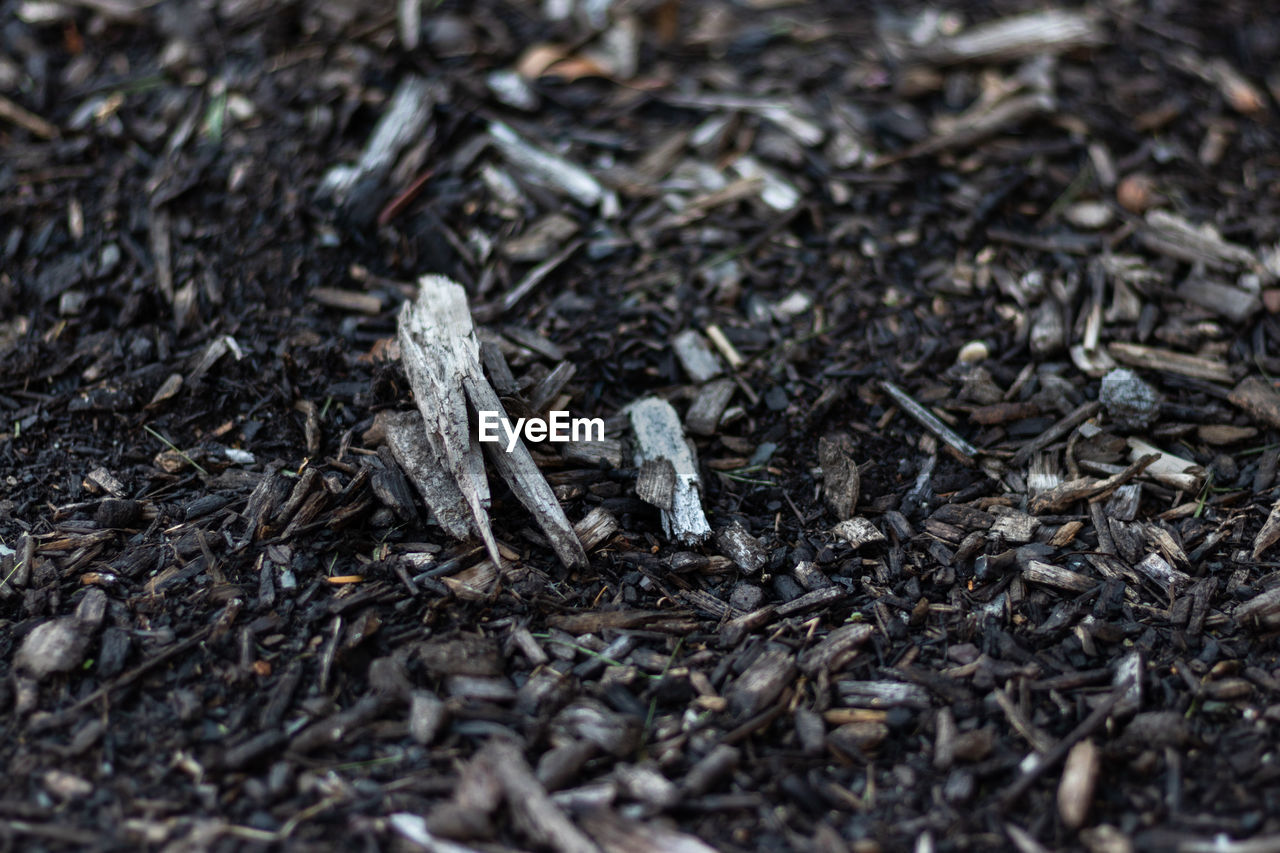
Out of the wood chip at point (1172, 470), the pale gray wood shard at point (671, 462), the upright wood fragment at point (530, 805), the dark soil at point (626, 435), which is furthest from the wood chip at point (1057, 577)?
the upright wood fragment at point (530, 805)

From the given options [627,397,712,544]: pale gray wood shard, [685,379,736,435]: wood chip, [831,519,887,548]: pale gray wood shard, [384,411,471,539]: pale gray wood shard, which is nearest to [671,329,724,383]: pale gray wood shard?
[685,379,736,435]: wood chip

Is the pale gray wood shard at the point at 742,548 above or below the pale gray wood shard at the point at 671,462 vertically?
below

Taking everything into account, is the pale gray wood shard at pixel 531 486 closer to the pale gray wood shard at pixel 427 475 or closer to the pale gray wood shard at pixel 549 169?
the pale gray wood shard at pixel 427 475

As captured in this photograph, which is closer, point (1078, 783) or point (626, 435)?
point (1078, 783)

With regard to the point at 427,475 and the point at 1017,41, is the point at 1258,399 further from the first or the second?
the point at 427,475

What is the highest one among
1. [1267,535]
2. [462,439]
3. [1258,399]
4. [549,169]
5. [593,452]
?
[549,169]

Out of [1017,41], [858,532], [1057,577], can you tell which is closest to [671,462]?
[858,532]
